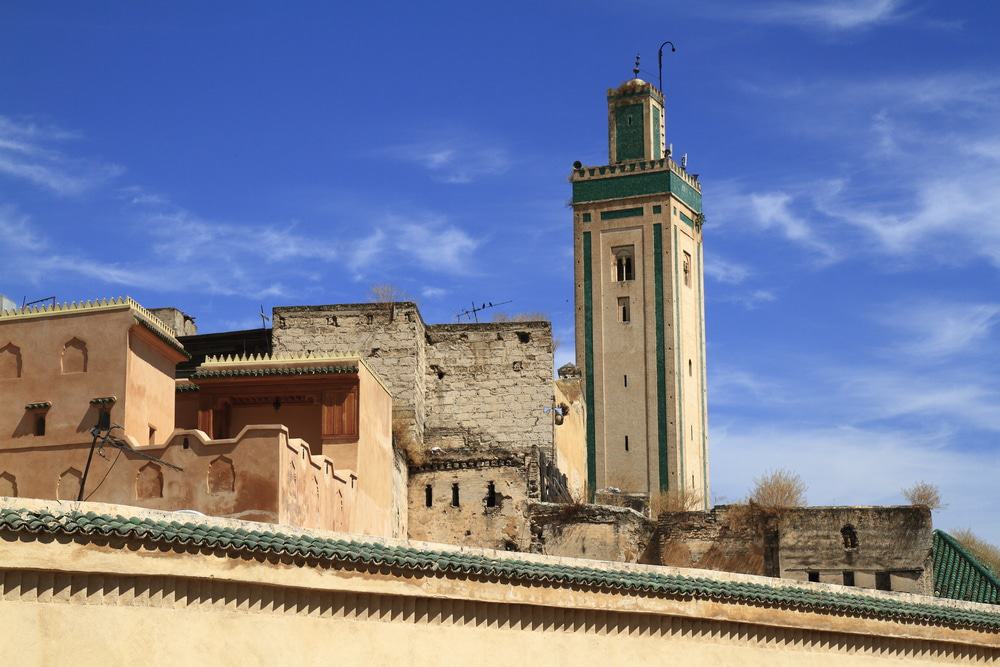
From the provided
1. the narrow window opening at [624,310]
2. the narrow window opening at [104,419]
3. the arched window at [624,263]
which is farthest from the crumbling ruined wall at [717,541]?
the arched window at [624,263]

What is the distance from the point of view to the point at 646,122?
45.8 m

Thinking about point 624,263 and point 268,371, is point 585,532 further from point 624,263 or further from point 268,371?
point 624,263

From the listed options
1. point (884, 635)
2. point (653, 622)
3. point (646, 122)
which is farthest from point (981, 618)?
point (646, 122)

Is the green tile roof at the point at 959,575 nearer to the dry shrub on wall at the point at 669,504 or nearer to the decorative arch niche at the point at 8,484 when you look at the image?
the dry shrub on wall at the point at 669,504

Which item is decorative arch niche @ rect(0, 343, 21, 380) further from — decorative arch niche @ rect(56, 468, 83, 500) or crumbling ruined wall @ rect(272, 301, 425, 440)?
crumbling ruined wall @ rect(272, 301, 425, 440)

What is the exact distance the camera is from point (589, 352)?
145 ft

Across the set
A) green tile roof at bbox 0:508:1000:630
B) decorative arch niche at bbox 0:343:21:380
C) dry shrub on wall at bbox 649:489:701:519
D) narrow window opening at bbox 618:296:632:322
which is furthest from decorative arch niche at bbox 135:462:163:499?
narrow window opening at bbox 618:296:632:322

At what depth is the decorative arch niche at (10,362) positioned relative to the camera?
64.3ft

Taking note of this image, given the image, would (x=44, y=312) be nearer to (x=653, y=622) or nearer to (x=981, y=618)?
(x=653, y=622)

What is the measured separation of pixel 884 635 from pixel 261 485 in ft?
22.1

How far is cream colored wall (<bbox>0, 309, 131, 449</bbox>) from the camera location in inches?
757

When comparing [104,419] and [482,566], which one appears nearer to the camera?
[482,566]

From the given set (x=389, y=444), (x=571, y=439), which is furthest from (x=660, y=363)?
(x=389, y=444)

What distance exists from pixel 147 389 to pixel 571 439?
14.2m
